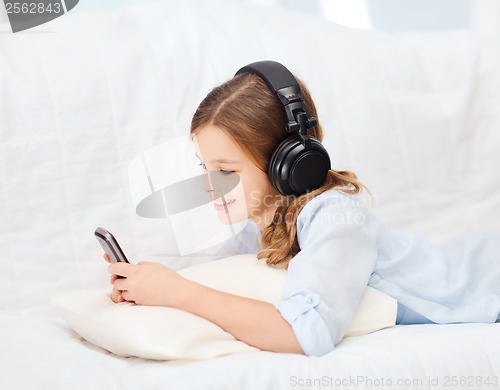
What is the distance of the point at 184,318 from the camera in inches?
44.9

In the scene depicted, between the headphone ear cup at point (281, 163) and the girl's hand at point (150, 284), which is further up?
the headphone ear cup at point (281, 163)

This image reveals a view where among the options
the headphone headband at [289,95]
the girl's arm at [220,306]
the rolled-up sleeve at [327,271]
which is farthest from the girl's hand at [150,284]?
the headphone headband at [289,95]

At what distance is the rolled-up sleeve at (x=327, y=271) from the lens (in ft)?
3.72

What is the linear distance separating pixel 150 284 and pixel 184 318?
9cm

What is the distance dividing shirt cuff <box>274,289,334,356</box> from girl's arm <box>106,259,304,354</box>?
0.04 feet

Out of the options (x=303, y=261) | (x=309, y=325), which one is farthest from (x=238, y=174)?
(x=309, y=325)

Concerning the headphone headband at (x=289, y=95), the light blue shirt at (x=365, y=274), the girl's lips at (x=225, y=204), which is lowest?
the light blue shirt at (x=365, y=274)

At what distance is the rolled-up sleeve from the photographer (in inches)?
44.6

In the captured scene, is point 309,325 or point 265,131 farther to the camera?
point 265,131

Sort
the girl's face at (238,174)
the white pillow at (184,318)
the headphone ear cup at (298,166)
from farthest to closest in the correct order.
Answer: the girl's face at (238,174) → the headphone ear cup at (298,166) → the white pillow at (184,318)

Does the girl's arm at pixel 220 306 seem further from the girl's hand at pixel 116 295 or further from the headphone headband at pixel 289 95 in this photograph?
the headphone headband at pixel 289 95

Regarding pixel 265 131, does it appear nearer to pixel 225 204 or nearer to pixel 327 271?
pixel 225 204

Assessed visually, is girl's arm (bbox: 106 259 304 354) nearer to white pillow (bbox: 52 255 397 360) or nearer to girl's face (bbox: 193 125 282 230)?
white pillow (bbox: 52 255 397 360)

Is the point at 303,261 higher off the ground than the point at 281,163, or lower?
lower
